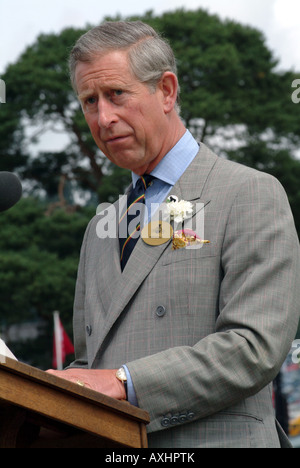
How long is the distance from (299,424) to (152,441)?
15492mm

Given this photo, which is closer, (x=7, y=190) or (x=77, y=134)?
(x=7, y=190)

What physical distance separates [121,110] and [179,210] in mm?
343

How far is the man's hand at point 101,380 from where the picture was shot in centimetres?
195

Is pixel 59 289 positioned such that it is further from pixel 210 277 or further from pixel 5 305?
pixel 210 277

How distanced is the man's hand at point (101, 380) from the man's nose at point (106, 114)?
0.77 metres

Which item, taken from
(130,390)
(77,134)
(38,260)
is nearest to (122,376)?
(130,390)

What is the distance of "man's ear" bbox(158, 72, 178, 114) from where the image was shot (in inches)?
100

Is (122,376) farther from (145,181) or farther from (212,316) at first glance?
(145,181)

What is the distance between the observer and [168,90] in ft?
8.42

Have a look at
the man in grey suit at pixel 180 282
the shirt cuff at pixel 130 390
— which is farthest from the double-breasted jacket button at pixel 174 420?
the shirt cuff at pixel 130 390

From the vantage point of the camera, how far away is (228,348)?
2.02m

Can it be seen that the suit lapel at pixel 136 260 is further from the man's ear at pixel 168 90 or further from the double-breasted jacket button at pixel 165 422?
the double-breasted jacket button at pixel 165 422

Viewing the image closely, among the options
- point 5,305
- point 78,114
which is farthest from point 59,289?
point 78,114

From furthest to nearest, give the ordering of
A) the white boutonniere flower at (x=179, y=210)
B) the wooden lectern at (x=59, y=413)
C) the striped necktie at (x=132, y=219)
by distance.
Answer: the striped necktie at (x=132, y=219)
the white boutonniere flower at (x=179, y=210)
the wooden lectern at (x=59, y=413)
